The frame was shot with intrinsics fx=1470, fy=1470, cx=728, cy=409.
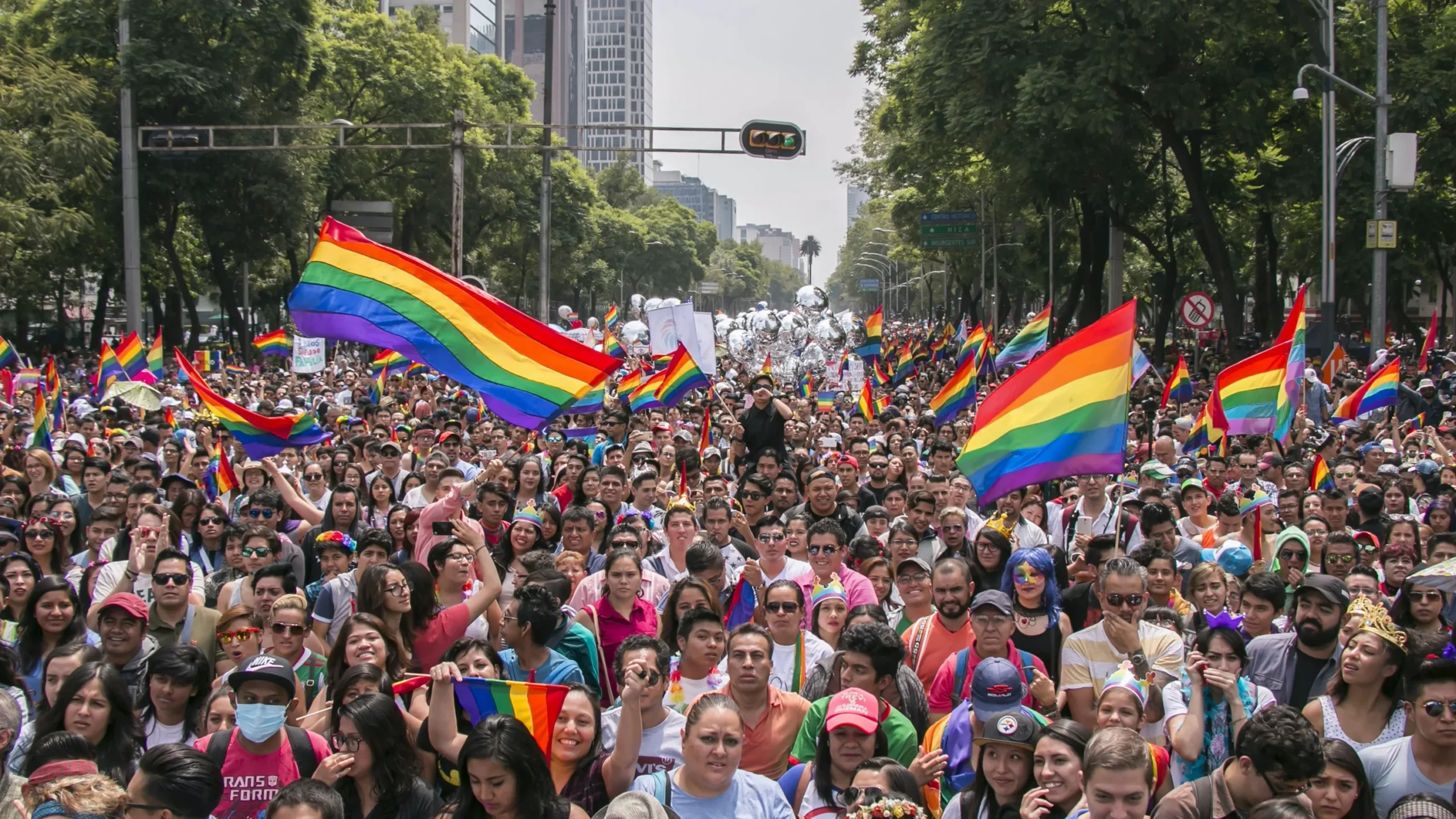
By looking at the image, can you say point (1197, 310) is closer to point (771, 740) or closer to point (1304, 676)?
point (1304, 676)

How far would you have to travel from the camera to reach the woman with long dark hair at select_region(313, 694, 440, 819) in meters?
4.76

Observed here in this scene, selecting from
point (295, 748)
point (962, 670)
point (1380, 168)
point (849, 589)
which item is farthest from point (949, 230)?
point (295, 748)

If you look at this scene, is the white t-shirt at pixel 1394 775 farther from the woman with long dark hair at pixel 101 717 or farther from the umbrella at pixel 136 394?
the umbrella at pixel 136 394

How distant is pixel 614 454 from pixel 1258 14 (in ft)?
55.5

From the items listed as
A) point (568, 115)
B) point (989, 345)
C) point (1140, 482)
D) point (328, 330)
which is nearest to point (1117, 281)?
point (989, 345)

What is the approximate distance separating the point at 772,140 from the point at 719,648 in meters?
13.8

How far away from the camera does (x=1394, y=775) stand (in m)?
4.79

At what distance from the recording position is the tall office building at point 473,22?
365 ft

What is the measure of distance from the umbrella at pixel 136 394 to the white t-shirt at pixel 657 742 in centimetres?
1203

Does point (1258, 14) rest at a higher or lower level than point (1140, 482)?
higher

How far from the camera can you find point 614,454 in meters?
12.5

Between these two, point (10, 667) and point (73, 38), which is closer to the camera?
point (10, 667)

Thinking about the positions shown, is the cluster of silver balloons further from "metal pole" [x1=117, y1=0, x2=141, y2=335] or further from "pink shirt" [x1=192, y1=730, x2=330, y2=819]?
"pink shirt" [x1=192, y1=730, x2=330, y2=819]

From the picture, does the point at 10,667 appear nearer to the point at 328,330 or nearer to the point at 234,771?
the point at 234,771
